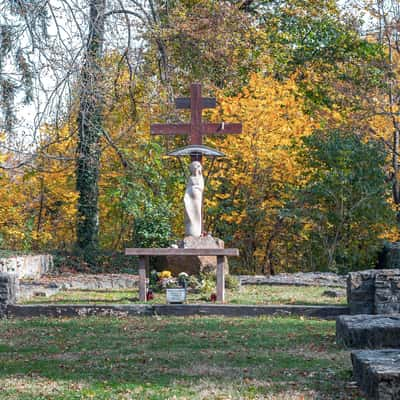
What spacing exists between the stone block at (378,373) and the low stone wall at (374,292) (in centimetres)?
394

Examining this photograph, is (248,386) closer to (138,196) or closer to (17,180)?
(138,196)

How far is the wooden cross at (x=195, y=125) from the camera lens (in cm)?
1466

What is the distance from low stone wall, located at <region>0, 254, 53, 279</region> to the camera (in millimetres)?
14734

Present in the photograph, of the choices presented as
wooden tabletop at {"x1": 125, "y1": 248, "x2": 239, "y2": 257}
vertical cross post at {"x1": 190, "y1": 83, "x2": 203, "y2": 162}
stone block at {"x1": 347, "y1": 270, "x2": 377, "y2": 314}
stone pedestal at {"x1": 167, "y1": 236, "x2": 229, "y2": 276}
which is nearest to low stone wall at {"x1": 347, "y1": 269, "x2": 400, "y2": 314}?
stone block at {"x1": 347, "y1": 270, "x2": 377, "y2": 314}

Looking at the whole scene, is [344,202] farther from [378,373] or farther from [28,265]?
[378,373]

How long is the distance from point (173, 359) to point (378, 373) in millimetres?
2555

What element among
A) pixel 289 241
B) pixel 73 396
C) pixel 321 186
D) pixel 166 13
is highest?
pixel 166 13

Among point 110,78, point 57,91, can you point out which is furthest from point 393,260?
point 57,91

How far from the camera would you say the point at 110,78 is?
15602 millimetres

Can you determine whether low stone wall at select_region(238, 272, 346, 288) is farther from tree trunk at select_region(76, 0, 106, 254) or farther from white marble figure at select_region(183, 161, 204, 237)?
tree trunk at select_region(76, 0, 106, 254)

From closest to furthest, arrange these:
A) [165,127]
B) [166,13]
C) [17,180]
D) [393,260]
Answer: [165,127] < [393,260] < [166,13] < [17,180]

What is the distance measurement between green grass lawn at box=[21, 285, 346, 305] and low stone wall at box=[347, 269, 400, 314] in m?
1.43

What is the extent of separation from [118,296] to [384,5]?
520 inches

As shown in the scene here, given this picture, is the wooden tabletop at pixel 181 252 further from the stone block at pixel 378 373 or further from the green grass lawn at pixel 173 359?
the stone block at pixel 378 373
